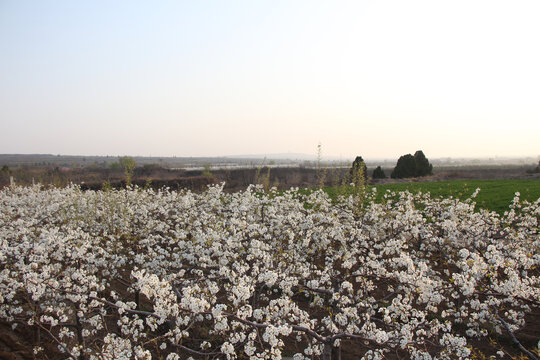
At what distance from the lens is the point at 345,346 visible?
715 centimetres

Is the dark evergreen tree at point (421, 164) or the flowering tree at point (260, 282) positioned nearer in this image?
the flowering tree at point (260, 282)

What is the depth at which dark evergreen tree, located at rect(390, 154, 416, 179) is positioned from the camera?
125 ft

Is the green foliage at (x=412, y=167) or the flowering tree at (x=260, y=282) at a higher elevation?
the green foliage at (x=412, y=167)

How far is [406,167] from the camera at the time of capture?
38.1m

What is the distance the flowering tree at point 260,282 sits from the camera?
16.3 feet

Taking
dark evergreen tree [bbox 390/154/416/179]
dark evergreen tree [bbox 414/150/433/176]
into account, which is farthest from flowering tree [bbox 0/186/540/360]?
dark evergreen tree [bbox 414/150/433/176]

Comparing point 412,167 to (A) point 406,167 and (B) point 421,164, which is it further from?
(B) point 421,164

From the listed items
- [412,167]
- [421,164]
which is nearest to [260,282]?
[412,167]

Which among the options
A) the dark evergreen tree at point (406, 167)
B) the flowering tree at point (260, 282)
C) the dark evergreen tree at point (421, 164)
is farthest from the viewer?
the dark evergreen tree at point (421, 164)

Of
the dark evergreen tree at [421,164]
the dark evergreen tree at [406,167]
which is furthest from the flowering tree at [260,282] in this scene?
the dark evergreen tree at [421,164]

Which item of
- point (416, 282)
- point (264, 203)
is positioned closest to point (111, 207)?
point (264, 203)

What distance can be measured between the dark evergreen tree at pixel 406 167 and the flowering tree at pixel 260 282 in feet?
95.1

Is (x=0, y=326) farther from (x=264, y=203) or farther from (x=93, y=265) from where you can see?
(x=264, y=203)

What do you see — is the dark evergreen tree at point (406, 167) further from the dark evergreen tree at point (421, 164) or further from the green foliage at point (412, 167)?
the dark evergreen tree at point (421, 164)
